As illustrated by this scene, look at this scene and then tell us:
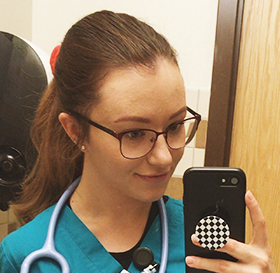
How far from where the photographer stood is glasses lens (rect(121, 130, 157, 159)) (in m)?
0.57

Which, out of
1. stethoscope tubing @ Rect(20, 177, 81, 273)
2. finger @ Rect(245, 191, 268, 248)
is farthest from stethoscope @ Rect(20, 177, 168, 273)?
finger @ Rect(245, 191, 268, 248)

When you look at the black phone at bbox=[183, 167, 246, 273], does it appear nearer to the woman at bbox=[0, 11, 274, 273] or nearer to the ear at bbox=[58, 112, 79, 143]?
the woman at bbox=[0, 11, 274, 273]

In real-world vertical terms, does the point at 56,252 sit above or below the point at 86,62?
below

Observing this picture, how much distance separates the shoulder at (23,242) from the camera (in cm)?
63

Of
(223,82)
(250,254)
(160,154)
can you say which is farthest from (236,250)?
(223,82)

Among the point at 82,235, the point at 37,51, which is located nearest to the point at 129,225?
the point at 82,235

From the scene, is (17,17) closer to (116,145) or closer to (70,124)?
(70,124)

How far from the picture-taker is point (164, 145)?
0.57m

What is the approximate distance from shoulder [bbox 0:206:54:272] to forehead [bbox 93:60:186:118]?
0.86 feet

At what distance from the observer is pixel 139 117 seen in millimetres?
550

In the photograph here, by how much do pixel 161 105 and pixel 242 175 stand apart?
0.17 meters

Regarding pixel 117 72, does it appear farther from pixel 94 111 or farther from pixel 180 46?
pixel 180 46

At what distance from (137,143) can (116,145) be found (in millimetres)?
36

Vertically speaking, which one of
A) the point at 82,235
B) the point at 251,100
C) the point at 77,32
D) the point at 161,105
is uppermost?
the point at 77,32
